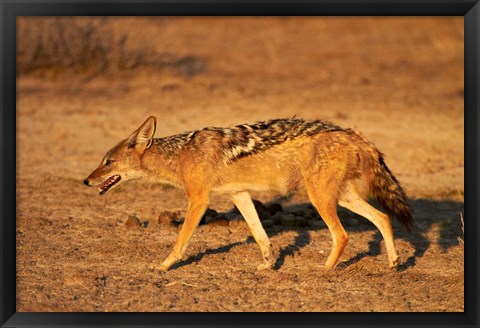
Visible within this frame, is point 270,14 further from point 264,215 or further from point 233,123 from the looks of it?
point 233,123

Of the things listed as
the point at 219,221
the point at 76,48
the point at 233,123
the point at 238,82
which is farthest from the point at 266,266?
the point at 76,48

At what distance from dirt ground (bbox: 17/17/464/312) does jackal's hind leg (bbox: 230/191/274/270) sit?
15cm

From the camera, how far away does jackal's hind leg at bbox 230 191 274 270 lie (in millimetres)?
8148

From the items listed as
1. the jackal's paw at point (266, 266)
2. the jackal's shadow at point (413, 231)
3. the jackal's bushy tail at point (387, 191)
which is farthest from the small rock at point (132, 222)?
the jackal's bushy tail at point (387, 191)

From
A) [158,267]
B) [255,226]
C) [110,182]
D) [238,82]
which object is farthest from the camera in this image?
[238,82]

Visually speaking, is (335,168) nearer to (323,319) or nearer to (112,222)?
(323,319)

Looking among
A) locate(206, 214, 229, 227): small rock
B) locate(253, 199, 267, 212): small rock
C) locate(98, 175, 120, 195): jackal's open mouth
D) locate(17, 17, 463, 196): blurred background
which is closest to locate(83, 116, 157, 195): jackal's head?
locate(98, 175, 120, 195): jackal's open mouth

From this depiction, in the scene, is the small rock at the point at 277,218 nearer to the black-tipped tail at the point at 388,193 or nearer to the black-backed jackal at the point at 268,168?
the black-backed jackal at the point at 268,168

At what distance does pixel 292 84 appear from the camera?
1756 centimetres

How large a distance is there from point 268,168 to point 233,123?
6321 mm

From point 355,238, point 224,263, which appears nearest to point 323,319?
point 224,263

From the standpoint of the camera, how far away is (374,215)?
321 inches

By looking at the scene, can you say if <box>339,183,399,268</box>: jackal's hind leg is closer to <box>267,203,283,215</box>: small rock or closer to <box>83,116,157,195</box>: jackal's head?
<box>267,203,283,215</box>: small rock
